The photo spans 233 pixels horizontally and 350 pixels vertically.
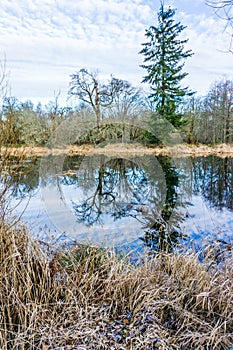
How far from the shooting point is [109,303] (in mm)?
1983

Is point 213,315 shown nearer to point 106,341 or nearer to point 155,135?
point 106,341

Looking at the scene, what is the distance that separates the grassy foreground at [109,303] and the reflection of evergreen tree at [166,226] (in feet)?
1.96

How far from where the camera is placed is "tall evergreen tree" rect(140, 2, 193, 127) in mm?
13516

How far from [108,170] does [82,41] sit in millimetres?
4382

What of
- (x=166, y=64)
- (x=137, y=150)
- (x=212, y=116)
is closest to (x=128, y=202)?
(x=137, y=150)

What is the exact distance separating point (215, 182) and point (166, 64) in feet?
29.7

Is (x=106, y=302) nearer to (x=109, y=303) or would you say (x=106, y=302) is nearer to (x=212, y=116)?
(x=109, y=303)

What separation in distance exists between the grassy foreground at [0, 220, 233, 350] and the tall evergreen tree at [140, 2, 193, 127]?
11.8 meters

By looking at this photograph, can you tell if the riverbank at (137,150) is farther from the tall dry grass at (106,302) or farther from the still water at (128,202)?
the tall dry grass at (106,302)

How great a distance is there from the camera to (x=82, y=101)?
8.28 m

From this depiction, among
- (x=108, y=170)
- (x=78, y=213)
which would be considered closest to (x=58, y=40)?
(x=108, y=170)

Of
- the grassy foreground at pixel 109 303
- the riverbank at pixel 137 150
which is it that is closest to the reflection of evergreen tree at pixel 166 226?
the grassy foreground at pixel 109 303

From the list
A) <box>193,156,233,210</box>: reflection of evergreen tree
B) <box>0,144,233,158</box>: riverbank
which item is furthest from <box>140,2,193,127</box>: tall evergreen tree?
<box>193,156,233,210</box>: reflection of evergreen tree

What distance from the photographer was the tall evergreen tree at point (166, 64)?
13.5 m
